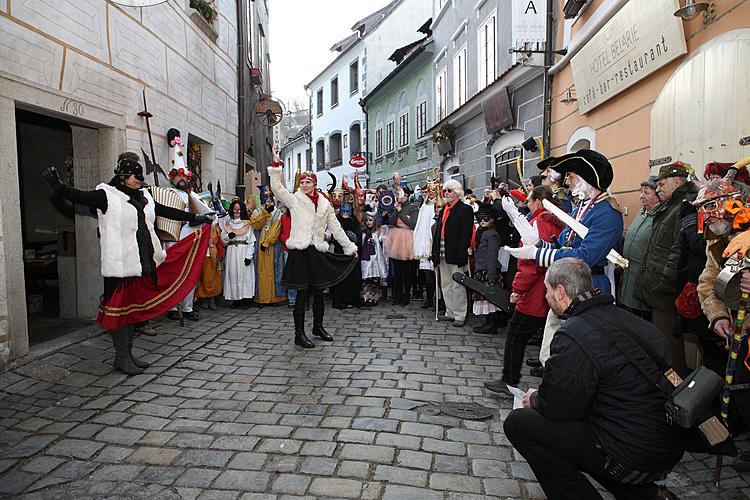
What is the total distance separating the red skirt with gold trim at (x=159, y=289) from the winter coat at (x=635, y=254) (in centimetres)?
465

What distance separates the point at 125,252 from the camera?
5.03 metres

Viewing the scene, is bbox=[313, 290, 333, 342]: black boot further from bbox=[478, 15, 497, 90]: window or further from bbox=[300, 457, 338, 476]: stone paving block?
bbox=[478, 15, 497, 90]: window

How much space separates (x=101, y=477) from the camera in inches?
124

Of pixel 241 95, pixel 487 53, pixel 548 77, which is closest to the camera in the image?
pixel 548 77

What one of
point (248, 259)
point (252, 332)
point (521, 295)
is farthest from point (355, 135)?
point (521, 295)

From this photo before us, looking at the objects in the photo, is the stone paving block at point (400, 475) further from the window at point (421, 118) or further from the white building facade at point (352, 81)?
the white building facade at point (352, 81)

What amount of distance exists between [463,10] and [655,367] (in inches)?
583

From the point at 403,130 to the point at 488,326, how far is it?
55.8 feet

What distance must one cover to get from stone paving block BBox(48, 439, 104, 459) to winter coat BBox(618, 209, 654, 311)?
174 inches

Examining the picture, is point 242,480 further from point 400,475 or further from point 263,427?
point 400,475

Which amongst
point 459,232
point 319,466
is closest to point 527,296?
point 319,466

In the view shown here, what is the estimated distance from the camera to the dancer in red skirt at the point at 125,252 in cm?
495

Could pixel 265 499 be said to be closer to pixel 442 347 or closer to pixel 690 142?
pixel 442 347

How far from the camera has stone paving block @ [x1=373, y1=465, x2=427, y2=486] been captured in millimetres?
3105
